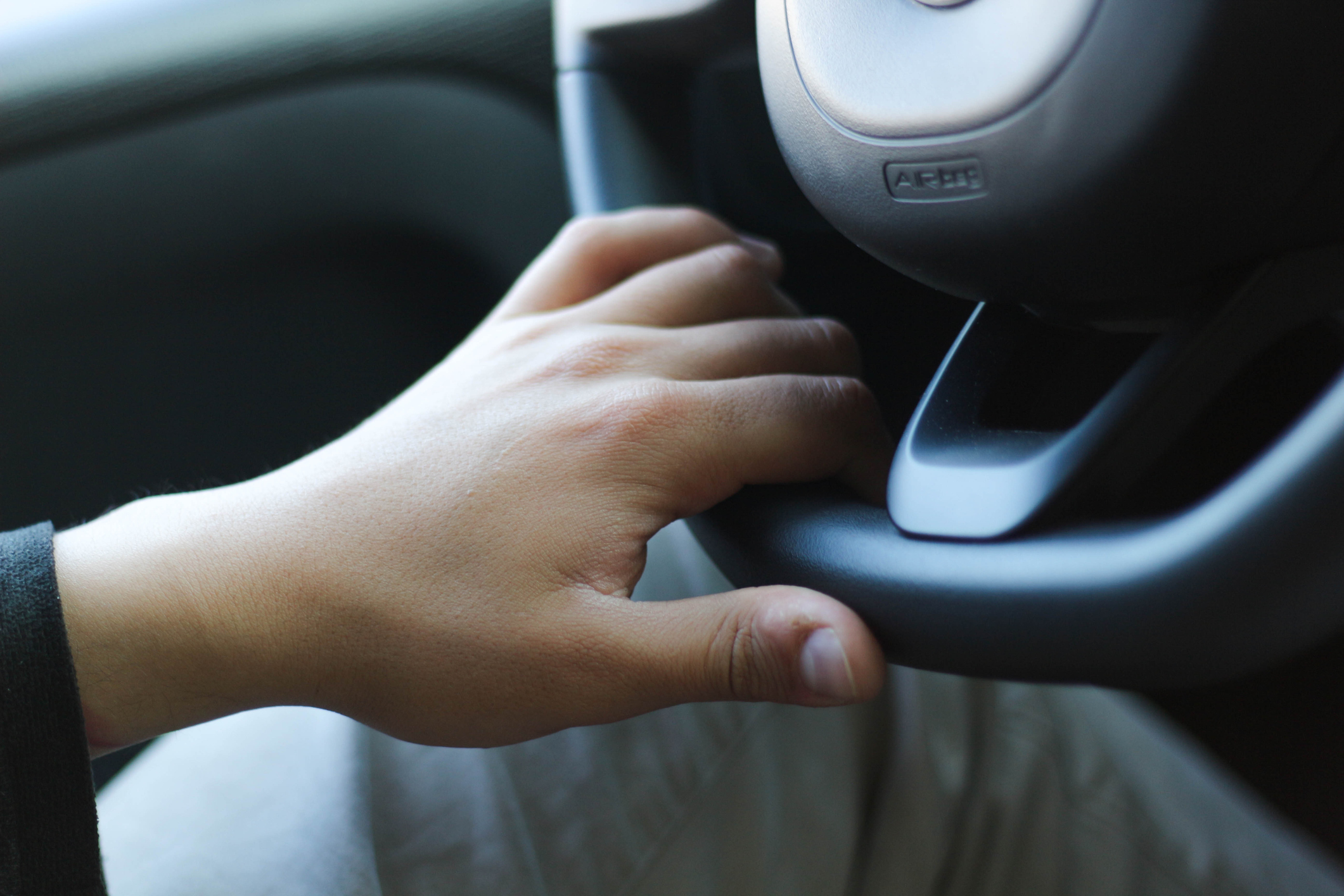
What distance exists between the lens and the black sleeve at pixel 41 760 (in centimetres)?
41

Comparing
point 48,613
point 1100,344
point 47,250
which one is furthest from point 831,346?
point 47,250

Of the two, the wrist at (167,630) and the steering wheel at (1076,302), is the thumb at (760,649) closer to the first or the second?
the steering wheel at (1076,302)

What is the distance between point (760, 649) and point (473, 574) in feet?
0.38

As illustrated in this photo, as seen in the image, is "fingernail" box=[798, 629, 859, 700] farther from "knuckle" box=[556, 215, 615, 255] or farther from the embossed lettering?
"knuckle" box=[556, 215, 615, 255]

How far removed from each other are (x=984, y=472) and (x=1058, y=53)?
0.42 ft

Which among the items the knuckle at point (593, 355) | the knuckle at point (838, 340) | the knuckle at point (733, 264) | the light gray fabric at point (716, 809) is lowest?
the light gray fabric at point (716, 809)

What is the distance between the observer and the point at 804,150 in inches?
15.2

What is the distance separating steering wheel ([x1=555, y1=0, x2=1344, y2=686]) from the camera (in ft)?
0.93

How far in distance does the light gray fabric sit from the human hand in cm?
6

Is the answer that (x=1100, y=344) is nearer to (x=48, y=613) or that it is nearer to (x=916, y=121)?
(x=916, y=121)

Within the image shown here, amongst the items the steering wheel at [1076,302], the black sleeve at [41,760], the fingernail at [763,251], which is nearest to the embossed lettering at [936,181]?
the steering wheel at [1076,302]

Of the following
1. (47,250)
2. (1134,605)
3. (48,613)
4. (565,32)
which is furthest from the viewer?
(47,250)

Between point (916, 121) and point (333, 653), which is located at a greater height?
A: point (916, 121)

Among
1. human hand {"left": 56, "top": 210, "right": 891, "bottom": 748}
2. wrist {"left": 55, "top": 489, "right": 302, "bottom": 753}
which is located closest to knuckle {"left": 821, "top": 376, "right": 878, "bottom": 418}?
human hand {"left": 56, "top": 210, "right": 891, "bottom": 748}
